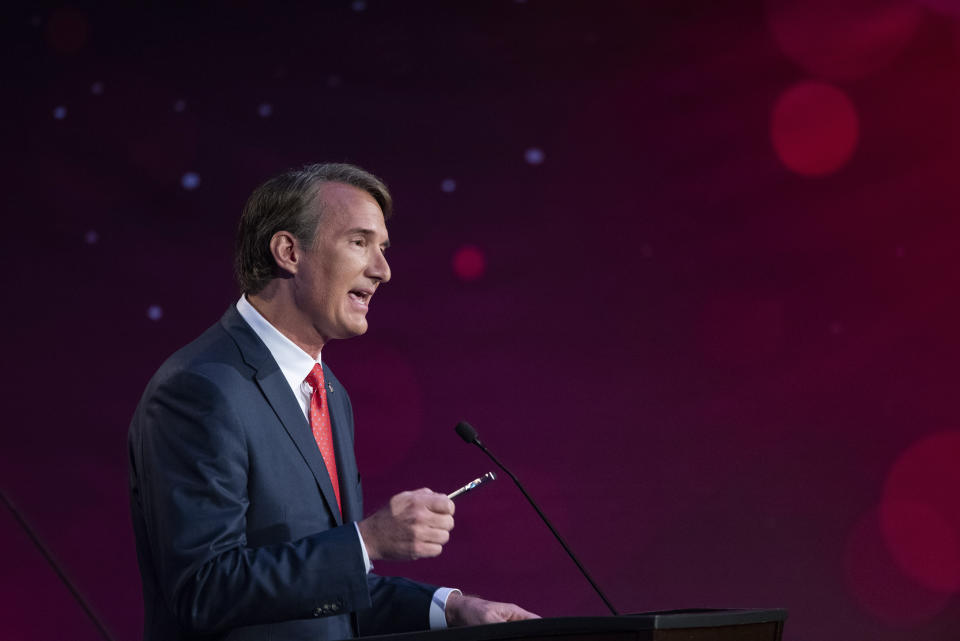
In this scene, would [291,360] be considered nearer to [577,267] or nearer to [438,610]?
[438,610]

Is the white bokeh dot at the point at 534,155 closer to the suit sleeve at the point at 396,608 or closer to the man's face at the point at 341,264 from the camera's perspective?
the man's face at the point at 341,264

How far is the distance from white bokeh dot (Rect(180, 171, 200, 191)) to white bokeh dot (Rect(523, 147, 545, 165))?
1.04 metres

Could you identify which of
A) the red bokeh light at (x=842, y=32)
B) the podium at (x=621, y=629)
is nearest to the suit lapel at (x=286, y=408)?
the podium at (x=621, y=629)

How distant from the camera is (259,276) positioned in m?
2.01

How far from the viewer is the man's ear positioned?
198 centimetres

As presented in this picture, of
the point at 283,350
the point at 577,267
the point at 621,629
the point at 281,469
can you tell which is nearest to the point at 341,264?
the point at 283,350

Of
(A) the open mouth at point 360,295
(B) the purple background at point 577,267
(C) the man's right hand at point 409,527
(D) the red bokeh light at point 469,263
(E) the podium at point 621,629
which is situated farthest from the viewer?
(D) the red bokeh light at point 469,263

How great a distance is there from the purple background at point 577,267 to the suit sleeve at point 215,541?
1615 mm

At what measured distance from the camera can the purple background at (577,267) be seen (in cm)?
325

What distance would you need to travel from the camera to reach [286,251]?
199 centimetres

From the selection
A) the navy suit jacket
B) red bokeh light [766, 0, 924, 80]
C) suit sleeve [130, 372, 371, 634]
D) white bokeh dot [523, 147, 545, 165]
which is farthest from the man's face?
red bokeh light [766, 0, 924, 80]

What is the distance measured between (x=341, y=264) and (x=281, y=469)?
1.38 ft

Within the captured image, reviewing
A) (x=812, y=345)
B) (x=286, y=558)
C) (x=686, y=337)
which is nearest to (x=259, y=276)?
(x=286, y=558)

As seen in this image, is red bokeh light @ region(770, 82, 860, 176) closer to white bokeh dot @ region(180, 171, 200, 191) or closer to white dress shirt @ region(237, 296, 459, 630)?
white bokeh dot @ region(180, 171, 200, 191)
